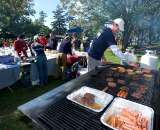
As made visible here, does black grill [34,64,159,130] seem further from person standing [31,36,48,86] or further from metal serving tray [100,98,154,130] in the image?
person standing [31,36,48,86]

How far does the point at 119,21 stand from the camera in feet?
16.9

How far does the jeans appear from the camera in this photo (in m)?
7.62

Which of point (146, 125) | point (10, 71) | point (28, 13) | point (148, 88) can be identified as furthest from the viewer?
point (28, 13)

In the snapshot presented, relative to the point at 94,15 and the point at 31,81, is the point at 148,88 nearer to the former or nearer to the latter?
the point at 31,81

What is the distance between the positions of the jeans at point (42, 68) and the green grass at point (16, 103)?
248 mm

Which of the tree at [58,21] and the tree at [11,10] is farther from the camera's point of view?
the tree at [58,21]

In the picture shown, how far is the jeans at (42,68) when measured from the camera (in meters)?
7.62

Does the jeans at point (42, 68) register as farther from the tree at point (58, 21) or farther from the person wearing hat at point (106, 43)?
the tree at point (58, 21)

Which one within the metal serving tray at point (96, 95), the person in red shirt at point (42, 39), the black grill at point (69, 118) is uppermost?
the person in red shirt at point (42, 39)

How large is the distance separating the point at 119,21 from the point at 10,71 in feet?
10.3

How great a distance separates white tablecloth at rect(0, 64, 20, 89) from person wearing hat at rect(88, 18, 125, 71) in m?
2.11

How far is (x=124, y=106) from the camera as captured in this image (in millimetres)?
2818

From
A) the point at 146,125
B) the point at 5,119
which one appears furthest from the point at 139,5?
the point at 146,125

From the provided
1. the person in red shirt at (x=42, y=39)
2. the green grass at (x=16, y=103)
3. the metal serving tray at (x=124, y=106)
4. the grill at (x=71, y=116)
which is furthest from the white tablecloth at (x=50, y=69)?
the metal serving tray at (x=124, y=106)
